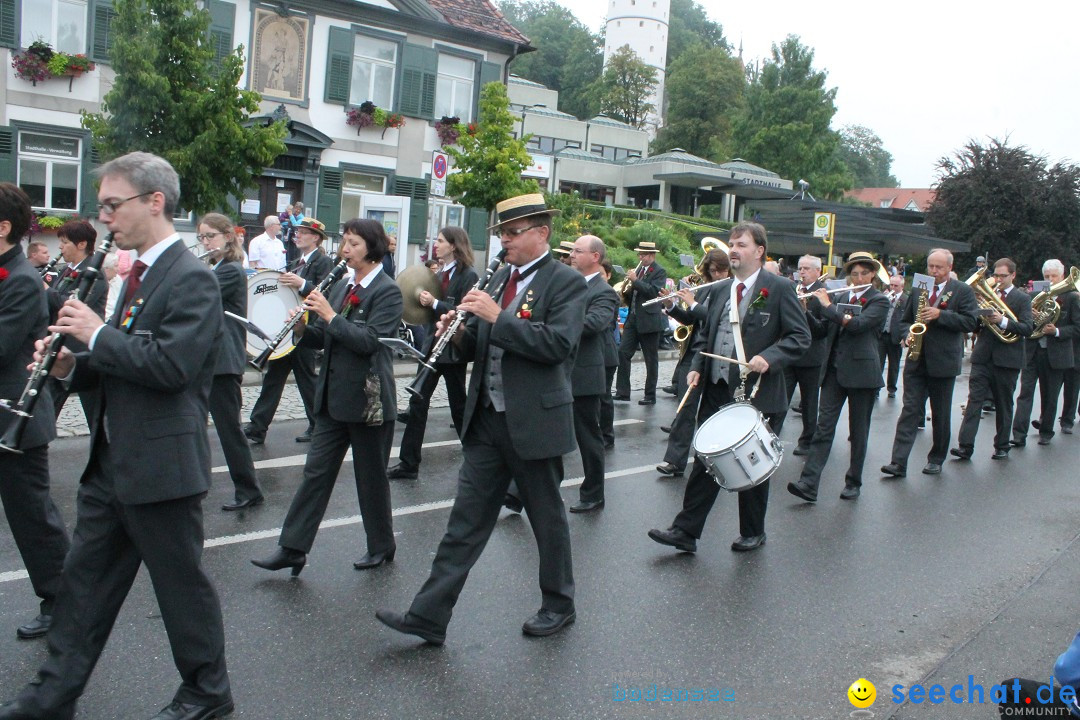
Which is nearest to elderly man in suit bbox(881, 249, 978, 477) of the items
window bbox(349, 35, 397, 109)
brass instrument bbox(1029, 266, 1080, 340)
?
brass instrument bbox(1029, 266, 1080, 340)

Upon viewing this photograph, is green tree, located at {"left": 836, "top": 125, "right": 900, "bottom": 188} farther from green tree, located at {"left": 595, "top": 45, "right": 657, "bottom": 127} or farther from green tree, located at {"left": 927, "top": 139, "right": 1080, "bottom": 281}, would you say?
green tree, located at {"left": 927, "top": 139, "right": 1080, "bottom": 281}

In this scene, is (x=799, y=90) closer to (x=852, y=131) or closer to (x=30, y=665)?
(x=852, y=131)

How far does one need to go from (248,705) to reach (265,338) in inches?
151

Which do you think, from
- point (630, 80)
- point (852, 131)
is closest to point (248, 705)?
point (630, 80)

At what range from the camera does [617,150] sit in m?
63.7

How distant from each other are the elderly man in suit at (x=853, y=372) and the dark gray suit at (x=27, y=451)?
5.41m

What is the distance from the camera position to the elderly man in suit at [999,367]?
33.0 ft

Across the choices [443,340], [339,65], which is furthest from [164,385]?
[339,65]

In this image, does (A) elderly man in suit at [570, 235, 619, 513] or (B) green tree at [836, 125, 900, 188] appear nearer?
(A) elderly man in suit at [570, 235, 619, 513]

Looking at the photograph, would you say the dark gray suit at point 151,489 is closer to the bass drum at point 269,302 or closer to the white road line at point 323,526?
the white road line at point 323,526

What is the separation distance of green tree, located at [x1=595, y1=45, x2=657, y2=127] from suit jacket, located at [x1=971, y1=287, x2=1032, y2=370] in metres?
68.5

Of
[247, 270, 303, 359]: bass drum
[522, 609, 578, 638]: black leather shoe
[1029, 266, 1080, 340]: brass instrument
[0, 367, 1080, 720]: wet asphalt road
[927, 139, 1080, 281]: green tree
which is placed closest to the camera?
[0, 367, 1080, 720]: wet asphalt road

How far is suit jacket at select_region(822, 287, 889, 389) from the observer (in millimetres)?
8234

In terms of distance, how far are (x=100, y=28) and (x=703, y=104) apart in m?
62.3
